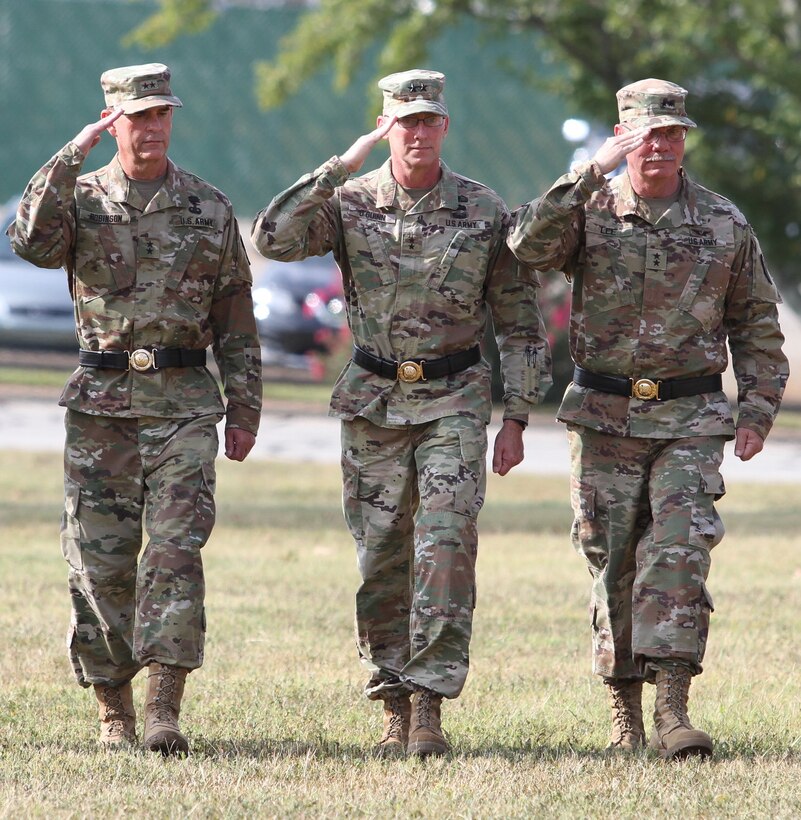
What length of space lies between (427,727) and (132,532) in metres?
1.20

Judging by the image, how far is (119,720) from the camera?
6.12 metres

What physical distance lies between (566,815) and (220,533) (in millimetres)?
6599

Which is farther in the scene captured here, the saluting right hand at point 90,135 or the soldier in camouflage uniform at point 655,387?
the soldier in camouflage uniform at point 655,387

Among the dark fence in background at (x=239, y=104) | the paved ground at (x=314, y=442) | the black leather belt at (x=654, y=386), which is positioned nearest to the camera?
the black leather belt at (x=654, y=386)

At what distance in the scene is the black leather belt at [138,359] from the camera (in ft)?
19.9

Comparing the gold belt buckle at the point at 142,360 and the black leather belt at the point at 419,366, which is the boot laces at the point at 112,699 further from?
A: the black leather belt at the point at 419,366

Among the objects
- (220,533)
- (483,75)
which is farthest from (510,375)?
(483,75)

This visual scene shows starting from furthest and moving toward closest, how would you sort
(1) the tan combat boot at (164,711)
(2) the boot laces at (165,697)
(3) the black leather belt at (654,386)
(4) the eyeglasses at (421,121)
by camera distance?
(3) the black leather belt at (654,386), (4) the eyeglasses at (421,121), (2) the boot laces at (165,697), (1) the tan combat boot at (164,711)

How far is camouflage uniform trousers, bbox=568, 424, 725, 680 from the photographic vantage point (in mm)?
5957

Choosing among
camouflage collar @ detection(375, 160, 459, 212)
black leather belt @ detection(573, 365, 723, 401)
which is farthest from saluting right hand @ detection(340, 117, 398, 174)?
black leather belt @ detection(573, 365, 723, 401)

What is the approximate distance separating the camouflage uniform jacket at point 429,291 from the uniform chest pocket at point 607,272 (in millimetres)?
204

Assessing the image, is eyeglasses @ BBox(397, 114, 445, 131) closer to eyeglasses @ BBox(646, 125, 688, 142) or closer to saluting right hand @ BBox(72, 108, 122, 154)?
eyeglasses @ BBox(646, 125, 688, 142)

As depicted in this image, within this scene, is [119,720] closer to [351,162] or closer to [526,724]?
[526,724]

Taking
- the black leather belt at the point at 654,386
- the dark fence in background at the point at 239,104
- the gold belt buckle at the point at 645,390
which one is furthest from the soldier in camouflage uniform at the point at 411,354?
the dark fence in background at the point at 239,104
